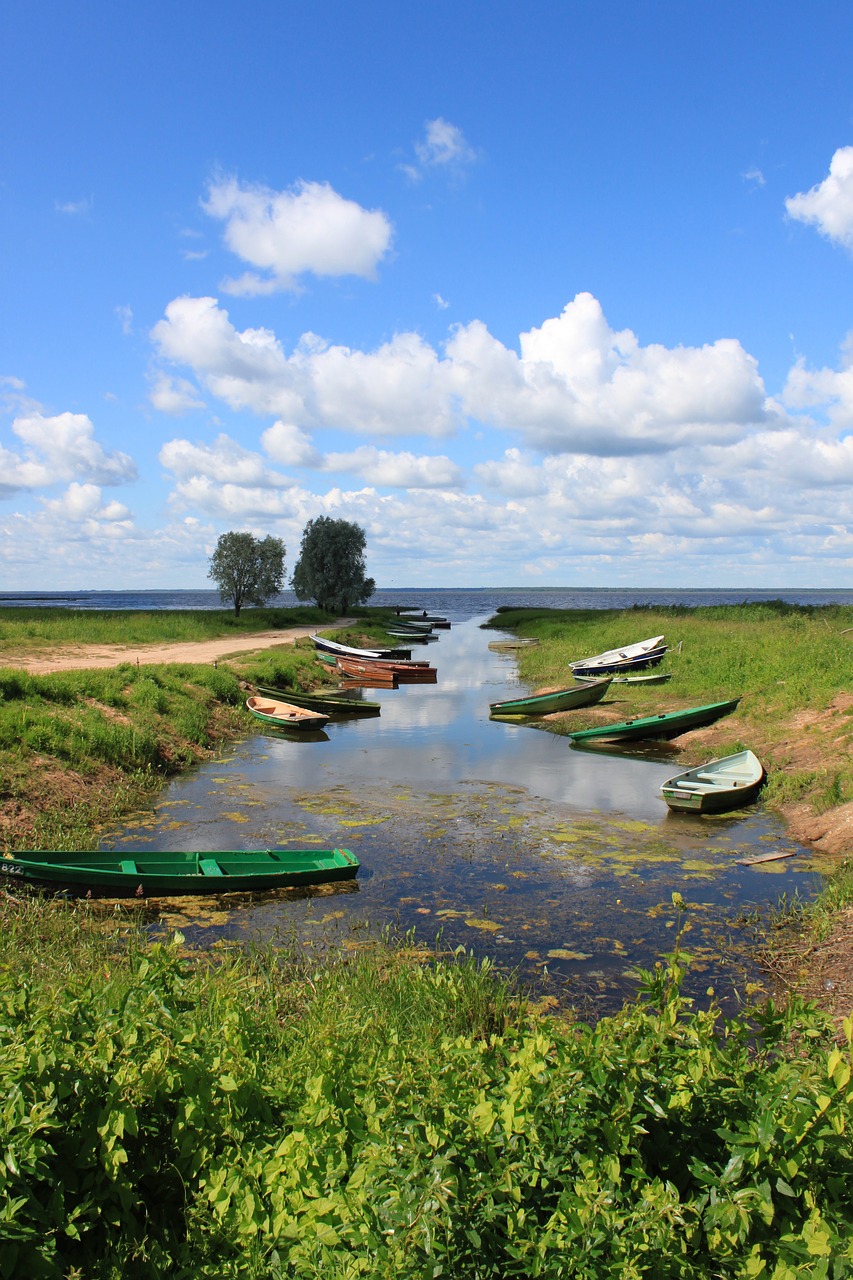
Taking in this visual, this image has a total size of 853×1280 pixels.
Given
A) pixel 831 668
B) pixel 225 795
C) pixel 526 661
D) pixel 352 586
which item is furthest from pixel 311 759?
pixel 352 586

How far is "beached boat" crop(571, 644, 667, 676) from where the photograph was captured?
33844 mm

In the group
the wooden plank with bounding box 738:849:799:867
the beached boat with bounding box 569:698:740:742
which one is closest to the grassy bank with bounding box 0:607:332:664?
the beached boat with bounding box 569:698:740:742

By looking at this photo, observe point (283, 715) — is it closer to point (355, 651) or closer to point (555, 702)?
point (555, 702)

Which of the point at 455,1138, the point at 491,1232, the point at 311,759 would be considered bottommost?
the point at 311,759

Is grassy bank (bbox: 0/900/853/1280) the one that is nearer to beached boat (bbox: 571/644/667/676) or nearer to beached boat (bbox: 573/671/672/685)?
beached boat (bbox: 573/671/672/685)

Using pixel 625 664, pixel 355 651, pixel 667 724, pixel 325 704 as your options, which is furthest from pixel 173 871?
pixel 355 651

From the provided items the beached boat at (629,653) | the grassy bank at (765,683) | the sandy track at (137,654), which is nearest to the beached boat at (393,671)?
the sandy track at (137,654)

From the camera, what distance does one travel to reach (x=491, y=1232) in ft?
11.4

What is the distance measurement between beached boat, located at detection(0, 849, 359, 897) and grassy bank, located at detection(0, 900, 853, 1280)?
6.11 m

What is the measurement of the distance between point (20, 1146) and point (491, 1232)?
6.80 feet

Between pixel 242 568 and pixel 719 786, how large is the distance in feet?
187

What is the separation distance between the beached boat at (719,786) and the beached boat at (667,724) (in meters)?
5.06

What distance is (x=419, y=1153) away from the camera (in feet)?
12.0

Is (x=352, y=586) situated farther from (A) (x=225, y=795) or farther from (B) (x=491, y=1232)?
(B) (x=491, y=1232)
